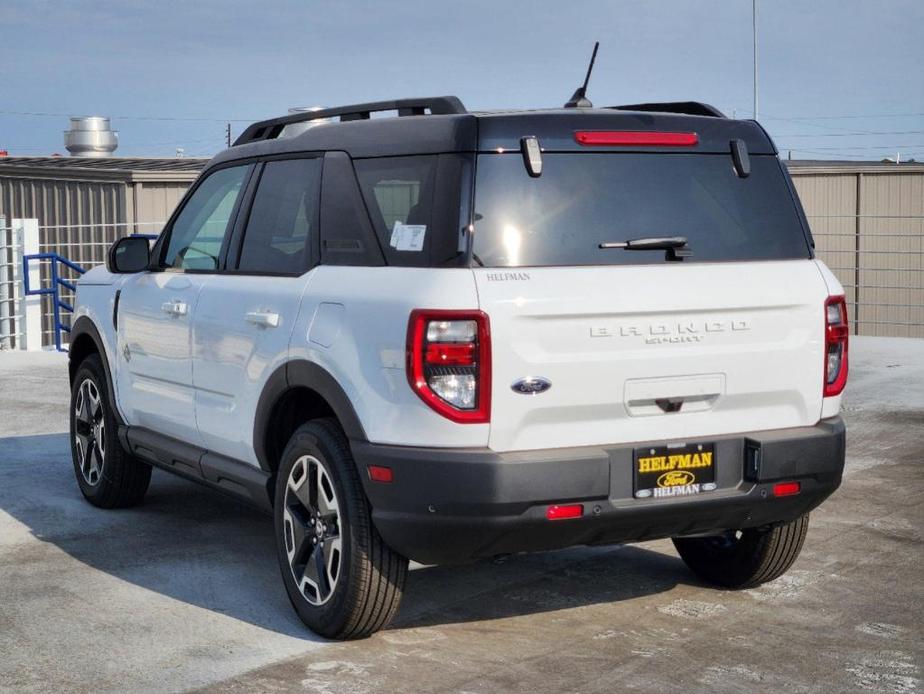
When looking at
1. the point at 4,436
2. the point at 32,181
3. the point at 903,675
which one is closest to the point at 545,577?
the point at 903,675

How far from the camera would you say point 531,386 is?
454 cm

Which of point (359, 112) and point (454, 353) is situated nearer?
point (454, 353)

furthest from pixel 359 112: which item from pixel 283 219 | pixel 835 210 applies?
pixel 835 210

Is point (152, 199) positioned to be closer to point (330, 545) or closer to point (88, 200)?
point (88, 200)

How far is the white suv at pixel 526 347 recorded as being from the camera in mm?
4535

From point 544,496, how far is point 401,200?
1.17m

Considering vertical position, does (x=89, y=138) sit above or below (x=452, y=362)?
above

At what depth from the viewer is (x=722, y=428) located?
4.90 m

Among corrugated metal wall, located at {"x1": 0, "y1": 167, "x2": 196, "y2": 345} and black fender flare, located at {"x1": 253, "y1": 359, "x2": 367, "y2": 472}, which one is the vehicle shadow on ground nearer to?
black fender flare, located at {"x1": 253, "y1": 359, "x2": 367, "y2": 472}

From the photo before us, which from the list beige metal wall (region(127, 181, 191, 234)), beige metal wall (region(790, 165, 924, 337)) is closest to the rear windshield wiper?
beige metal wall (region(127, 181, 191, 234))

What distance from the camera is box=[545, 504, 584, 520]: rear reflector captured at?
459 centimetres

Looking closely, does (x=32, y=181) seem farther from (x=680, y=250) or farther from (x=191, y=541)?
(x=680, y=250)

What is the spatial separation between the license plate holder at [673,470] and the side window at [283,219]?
4.99 feet

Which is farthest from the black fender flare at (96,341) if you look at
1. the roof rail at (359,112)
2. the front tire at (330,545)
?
the front tire at (330,545)
